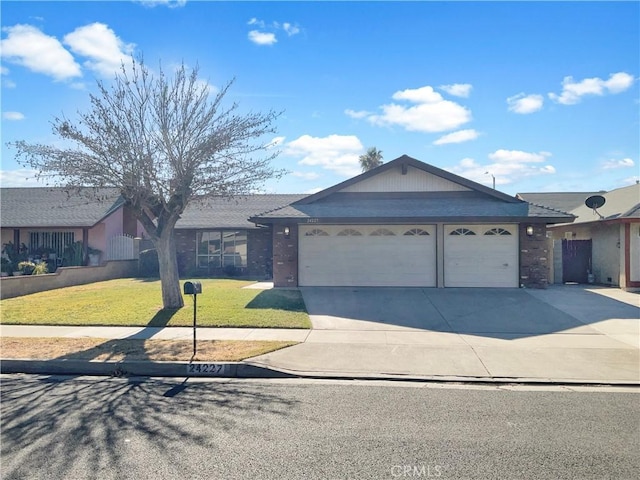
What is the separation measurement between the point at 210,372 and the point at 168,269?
5344 millimetres

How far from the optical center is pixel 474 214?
14.9 meters

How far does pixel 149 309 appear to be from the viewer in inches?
469

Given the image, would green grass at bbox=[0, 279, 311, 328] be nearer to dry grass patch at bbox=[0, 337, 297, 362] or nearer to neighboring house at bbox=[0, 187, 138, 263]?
dry grass patch at bbox=[0, 337, 297, 362]

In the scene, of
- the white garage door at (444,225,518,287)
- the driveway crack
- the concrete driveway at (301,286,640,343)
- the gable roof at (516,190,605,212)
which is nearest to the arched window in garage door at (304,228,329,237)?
the concrete driveway at (301,286,640,343)

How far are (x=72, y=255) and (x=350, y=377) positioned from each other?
62.6ft

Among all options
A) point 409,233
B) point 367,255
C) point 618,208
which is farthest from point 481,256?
point 618,208

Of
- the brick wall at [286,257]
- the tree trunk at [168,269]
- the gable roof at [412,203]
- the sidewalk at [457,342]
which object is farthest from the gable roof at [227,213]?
the sidewalk at [457,342]

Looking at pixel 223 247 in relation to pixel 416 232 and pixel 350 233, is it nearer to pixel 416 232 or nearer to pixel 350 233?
pixel 350 233

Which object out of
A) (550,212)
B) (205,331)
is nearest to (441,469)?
(205,331)

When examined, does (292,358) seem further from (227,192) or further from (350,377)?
(227,192)

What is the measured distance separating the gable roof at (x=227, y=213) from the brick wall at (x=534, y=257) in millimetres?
11894

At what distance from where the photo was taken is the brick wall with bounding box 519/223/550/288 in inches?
597

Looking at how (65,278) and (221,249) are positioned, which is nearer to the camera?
(65,278)

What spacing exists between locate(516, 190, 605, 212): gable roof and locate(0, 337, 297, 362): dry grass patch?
22.7 m
